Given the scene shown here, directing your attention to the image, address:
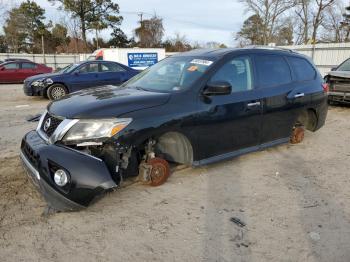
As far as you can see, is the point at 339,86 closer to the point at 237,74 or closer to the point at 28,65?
the point at 237,74

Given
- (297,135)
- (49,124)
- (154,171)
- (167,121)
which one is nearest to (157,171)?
(154,171)

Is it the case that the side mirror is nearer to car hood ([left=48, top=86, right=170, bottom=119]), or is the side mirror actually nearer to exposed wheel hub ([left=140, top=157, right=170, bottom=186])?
car hood ([left=48, top=86, right=170, bottom=119])

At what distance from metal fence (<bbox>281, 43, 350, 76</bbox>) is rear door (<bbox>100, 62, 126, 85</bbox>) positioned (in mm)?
11435

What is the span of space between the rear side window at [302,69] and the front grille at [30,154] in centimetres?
414

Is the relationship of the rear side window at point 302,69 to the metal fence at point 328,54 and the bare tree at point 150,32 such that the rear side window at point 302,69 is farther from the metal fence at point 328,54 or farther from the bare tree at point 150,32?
the bare tree at point 150,32

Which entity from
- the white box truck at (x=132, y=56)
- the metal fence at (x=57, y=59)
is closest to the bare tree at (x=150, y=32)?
the metal fence at (x=57, y=59)

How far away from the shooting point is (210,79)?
13.9 ft

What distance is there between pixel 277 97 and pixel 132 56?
19138 millimetres

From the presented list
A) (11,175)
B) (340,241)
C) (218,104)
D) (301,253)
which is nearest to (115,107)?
(218,104)

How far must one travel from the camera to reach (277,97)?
5035mm

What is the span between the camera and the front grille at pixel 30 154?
331cm

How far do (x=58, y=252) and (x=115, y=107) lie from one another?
151 centimetres

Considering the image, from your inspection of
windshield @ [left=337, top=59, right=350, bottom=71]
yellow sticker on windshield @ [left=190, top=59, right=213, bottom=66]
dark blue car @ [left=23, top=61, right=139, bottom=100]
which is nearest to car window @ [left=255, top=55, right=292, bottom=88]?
yellow sticker on windshield @ [left=190, top=59, right=213, bottom=66]

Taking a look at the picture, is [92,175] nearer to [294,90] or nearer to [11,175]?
[11,175]
